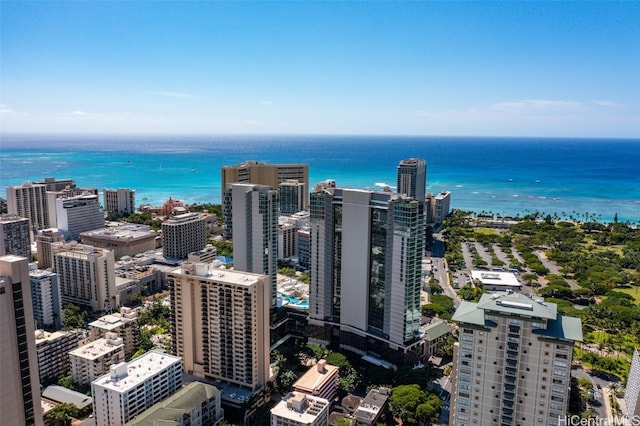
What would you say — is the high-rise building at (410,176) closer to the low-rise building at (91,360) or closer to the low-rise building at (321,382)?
the low-rise building at (321,382)

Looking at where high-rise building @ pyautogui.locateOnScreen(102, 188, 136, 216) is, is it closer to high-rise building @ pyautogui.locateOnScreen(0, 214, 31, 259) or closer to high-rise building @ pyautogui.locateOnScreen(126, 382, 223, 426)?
high-rise building @ pyautogui.locateOnScreen(0, 214, 31, 259)

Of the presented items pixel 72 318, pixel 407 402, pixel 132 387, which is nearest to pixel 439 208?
pixel 407 402

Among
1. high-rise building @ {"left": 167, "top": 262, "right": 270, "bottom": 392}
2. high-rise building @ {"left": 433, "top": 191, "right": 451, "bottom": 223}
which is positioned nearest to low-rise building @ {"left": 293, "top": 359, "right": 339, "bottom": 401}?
high-rise building @ {"left": 167, "top": 262, "right": 270, "bottom": 392}

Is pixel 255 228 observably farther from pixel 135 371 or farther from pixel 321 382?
pixel 135 371

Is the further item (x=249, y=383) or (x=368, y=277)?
(x=368, y=277)

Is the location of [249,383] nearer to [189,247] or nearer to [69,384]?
[69,384]

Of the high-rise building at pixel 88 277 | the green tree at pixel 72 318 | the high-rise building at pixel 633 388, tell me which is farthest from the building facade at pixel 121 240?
the high-rise building at pixel 633 388

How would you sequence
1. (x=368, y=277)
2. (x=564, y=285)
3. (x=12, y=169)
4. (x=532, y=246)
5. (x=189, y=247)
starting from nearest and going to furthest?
1. (x=368, y=277)
2. (x=564, y=285)
3. (x=189, y=247)
4. (x=532, y=246)
5. (x=12, y=169)

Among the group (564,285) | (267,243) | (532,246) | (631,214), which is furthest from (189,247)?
(631,214)
